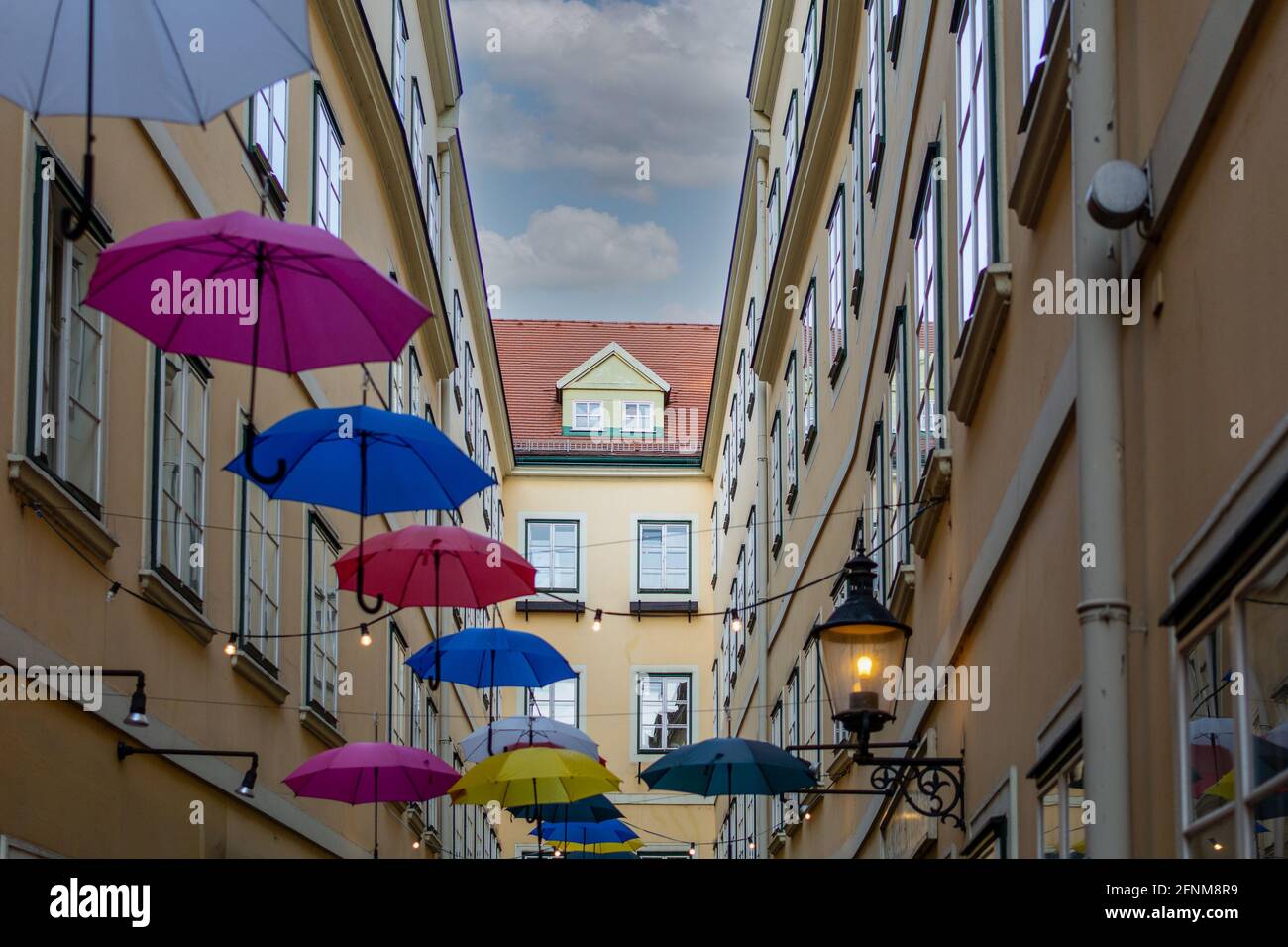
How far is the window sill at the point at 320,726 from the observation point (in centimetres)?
1619

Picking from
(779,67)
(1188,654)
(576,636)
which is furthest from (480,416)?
(1188,654)

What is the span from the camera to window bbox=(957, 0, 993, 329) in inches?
352

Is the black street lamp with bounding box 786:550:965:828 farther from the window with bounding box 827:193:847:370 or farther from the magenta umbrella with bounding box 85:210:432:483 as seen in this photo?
the window with bounding box 827:193:847:370

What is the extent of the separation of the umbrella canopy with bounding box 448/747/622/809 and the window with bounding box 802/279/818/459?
4.96 meters

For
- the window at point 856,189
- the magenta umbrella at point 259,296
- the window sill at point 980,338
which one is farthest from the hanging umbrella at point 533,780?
the magenta umbrella at point 259,296

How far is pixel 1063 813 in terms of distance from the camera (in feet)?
23.8

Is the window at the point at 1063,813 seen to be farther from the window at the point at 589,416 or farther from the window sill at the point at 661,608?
the window at the point at 589,416

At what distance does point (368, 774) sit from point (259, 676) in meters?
1.12

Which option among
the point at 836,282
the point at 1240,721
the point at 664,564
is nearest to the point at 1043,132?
the point at 1240,721

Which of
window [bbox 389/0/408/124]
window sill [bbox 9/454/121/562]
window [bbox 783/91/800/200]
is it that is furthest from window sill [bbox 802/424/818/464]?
window sill [bbox 9/454/121/562]

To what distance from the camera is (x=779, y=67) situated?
78.9 feet

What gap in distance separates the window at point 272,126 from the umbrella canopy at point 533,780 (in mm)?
4954
